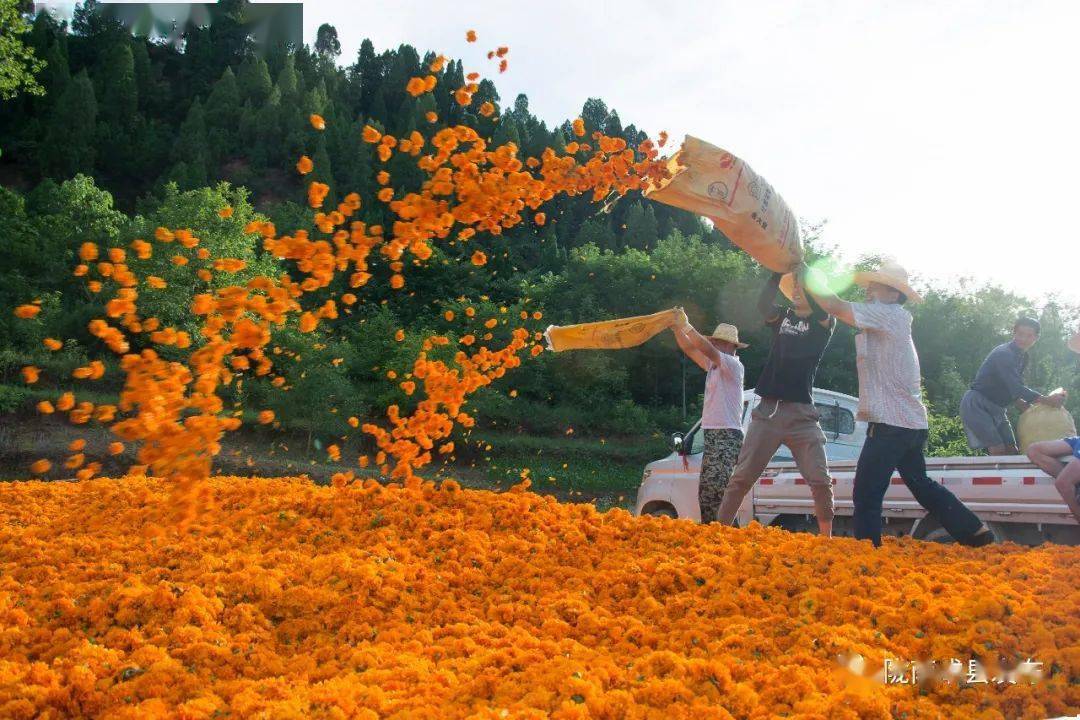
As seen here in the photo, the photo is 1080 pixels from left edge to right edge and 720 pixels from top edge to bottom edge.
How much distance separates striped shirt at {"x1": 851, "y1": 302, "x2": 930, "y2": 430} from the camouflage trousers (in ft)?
5.38

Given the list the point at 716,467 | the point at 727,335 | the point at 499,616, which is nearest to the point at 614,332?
the point at 727,335

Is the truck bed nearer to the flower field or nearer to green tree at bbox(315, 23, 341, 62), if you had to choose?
the flower field

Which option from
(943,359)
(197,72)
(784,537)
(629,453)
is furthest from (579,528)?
(197,72)

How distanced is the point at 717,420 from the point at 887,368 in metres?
1.85

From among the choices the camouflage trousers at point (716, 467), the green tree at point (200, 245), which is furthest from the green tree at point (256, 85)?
the camouflage trousers at point (716, 467)

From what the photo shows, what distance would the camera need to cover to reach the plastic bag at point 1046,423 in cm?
784

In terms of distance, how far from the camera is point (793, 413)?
6379 mm

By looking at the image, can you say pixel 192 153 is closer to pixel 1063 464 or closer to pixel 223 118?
pixel 223 118

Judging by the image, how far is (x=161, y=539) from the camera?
6.16 m

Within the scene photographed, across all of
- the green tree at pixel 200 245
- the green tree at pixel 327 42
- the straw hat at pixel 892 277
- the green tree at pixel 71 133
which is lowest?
the straw hat at pixel 892 277

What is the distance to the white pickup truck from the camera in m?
6.21

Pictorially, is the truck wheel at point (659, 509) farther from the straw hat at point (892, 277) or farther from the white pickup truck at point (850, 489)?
the straw hat at point (892, 277)

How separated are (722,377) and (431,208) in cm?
308

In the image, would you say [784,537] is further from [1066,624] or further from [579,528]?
[1066,624]
